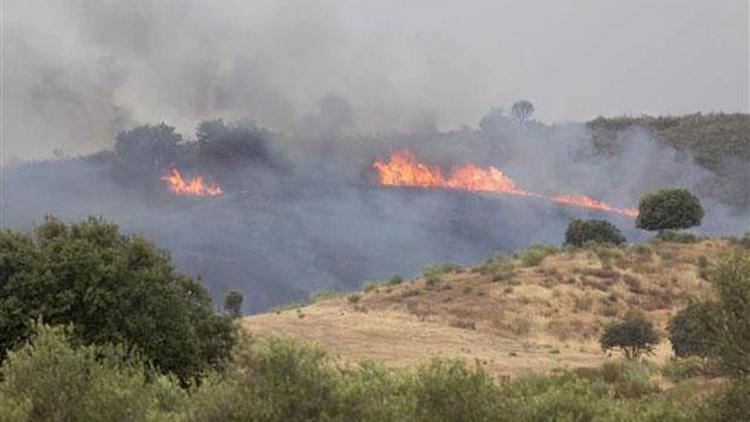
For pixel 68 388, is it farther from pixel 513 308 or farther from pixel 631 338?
pixel 513 308

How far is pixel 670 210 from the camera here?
209 feet

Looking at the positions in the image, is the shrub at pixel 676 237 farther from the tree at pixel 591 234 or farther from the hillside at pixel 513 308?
the tree at pixel 591 234

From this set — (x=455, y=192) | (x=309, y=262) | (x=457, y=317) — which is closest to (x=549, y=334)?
(x=457, y=317)

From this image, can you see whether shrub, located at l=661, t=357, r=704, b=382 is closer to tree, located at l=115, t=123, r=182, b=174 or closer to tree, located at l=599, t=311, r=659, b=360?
tree, located at l=599, t=311, r=659, b=360

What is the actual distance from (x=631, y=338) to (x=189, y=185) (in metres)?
72.5

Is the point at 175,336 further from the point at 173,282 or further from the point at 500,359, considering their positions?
the point at 500,359

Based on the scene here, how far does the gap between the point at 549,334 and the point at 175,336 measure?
1103 inches

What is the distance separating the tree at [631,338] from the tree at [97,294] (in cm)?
2218

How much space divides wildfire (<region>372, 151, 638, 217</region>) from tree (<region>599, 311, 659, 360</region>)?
6757 cm

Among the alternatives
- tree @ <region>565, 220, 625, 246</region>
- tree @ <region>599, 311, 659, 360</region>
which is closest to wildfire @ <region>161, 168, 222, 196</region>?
tree @ <region>565, 220, 625, 246</region>

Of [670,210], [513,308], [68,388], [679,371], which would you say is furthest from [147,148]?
[68,388]

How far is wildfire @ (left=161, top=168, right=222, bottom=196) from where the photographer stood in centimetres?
10031

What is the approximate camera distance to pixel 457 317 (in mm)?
46812

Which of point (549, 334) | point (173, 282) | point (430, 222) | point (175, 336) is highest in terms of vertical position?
point (430, 222)
